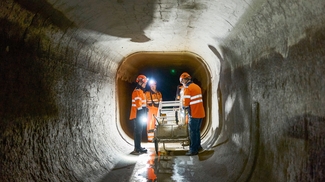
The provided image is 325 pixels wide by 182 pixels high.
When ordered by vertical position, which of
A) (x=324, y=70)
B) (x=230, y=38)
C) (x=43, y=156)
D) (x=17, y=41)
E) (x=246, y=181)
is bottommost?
(x=246, y=181)

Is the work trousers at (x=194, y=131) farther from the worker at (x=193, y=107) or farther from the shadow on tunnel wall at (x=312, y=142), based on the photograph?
the shadow on tunnel wall at (x=312, y=142)

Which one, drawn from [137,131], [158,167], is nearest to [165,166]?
[158,167]

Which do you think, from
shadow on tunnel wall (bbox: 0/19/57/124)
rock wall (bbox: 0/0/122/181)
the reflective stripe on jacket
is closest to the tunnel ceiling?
rock wall (bbox: 0/0/122/181)

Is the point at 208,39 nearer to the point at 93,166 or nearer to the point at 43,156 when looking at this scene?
the point at 93,166

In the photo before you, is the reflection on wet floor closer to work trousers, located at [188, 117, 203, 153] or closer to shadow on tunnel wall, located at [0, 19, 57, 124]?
work trousers, located at [188, 117, 203, 153]

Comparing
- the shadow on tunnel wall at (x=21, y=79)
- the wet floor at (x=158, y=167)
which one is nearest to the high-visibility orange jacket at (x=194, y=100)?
the wet floor at (x=158, y=167)

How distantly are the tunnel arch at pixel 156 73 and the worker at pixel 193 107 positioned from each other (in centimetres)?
246

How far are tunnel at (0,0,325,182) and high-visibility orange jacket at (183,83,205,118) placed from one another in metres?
0.62

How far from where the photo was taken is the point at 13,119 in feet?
10.8

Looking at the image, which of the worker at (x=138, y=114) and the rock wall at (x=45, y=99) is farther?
the worker at (x=138, y=114)

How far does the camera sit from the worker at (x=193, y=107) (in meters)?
6.95

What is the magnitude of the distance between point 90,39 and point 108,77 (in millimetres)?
2680

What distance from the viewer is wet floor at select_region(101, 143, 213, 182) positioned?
525 centimetres

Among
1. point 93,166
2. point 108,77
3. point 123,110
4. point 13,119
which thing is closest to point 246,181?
point 93,166
